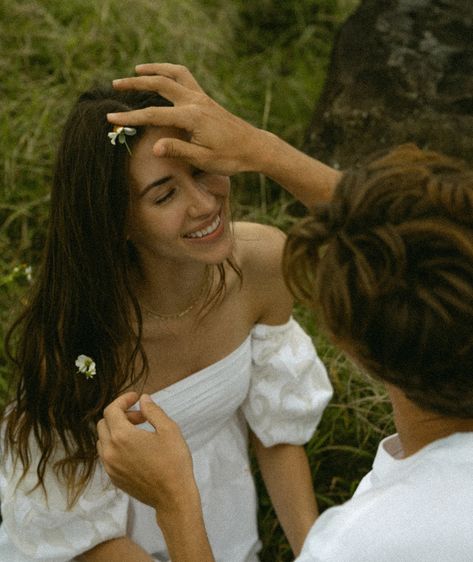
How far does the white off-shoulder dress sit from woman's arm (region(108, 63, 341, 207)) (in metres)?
0.70

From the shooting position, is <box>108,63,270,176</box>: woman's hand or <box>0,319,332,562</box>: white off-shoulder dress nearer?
<box>108,63,270,176</box>: woman's hand

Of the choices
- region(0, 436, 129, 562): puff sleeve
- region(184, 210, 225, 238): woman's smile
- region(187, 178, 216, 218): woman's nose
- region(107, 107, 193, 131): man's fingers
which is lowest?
region(0, 436, 129, 562): puff sleeve

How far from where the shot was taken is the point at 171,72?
2.06 m

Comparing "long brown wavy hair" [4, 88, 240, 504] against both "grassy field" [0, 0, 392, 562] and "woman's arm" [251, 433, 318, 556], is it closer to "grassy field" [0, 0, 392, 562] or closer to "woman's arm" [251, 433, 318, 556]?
"woman's arm" [251, 433, 318, 556]

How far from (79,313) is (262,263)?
0.60 m

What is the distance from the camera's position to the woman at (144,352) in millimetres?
2133

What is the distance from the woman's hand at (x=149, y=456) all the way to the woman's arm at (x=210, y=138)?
0.60 meters

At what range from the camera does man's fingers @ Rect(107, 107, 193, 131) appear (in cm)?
194

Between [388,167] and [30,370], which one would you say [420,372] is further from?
[30,370]

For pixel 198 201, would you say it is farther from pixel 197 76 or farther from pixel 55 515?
pixel 197 76

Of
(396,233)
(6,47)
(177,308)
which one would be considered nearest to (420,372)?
(396,233)

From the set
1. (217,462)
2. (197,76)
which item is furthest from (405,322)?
(197,76)

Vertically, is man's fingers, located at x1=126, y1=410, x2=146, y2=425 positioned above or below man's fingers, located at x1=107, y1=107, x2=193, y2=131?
below

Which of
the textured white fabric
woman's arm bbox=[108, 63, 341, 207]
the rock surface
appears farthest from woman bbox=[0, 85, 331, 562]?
the rock surface
